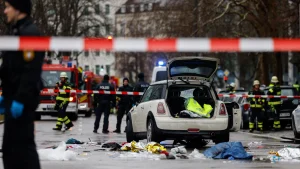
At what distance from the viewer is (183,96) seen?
18.2 metres

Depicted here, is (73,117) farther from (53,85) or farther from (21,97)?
(21,97)

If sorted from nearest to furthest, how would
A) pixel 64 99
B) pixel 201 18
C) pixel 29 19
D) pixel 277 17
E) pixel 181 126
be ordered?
pixel 29 19, pixel 181 126, pixel 64 99, pixel 277 17, pixel 201 18

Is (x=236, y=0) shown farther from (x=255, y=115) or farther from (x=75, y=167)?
(x=75, y=167)

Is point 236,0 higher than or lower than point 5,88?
higher

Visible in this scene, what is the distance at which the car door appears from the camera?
1861 cm

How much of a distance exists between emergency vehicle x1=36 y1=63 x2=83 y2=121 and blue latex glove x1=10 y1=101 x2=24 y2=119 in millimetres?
29272

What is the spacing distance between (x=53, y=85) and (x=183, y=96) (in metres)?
21.0

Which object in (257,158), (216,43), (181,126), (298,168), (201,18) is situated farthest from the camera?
(201,18)

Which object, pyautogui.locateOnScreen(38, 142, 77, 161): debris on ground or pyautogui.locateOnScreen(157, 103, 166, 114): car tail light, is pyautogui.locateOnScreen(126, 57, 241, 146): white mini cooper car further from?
pyautogui.locateOnScreen(38, 142, 77, 161): debris on ground

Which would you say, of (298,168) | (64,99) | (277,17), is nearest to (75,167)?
(298,168)

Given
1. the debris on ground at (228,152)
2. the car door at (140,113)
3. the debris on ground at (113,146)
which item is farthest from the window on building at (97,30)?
the debris on ground at (228,152)

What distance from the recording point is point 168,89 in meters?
18.0

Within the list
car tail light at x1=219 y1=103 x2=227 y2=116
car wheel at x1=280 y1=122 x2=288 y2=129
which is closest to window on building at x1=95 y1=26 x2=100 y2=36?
car wheel at x1=280 y1=122 x2=288 y2=129

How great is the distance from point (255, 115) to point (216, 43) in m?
17.8
